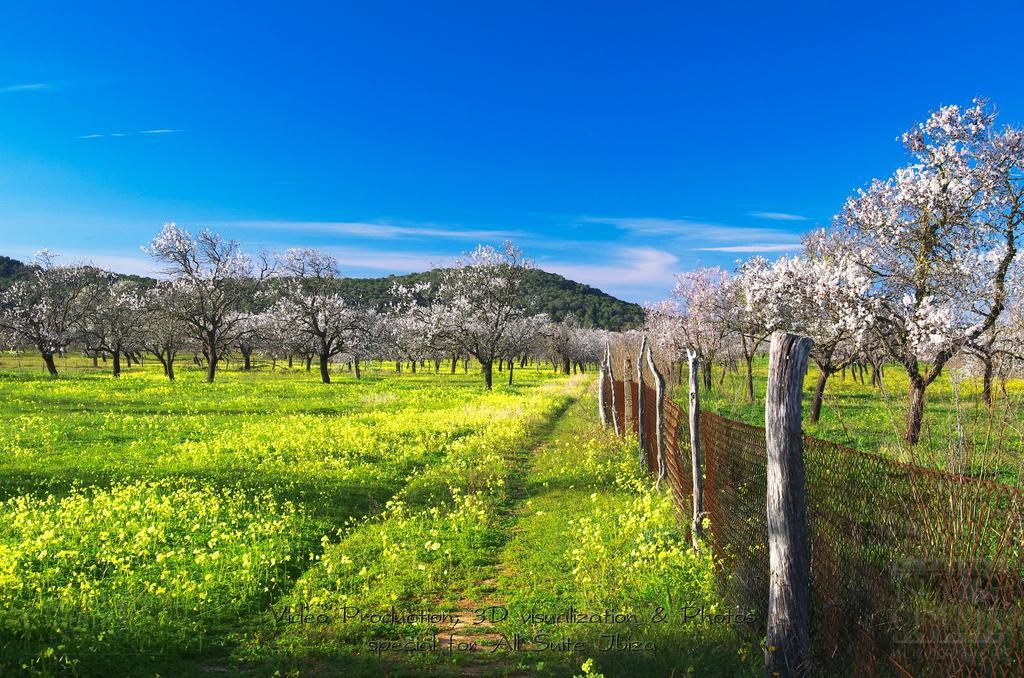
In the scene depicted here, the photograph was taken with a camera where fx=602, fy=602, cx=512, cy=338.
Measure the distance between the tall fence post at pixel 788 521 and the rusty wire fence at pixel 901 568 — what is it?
0.22 m

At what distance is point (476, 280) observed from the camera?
44500mm

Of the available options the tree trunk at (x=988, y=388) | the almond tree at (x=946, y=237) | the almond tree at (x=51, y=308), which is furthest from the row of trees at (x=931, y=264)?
the almond tree at (x=51, y=308)

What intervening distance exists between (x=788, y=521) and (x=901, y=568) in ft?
2.62

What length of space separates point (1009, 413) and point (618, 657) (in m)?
4.25

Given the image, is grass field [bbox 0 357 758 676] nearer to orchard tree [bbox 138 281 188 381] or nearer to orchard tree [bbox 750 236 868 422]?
orchard tree [bbox 750 236 868 422]

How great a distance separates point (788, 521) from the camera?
15.6 feet

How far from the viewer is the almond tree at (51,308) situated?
52.1 metres

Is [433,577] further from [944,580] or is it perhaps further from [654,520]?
[944,580]

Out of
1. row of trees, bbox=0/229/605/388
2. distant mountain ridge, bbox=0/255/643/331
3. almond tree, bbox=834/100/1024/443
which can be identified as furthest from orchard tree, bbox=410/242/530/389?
distant mountain ridge, bbox=0/255/643/331

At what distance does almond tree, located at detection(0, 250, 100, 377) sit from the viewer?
171 ft

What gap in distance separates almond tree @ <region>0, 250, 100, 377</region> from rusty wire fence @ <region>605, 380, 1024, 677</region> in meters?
61.2

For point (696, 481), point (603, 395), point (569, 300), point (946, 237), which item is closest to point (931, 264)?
point (946, 237)

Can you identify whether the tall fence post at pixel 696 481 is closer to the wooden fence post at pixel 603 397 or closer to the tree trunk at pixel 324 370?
the wooden fence post at pixel 603 397

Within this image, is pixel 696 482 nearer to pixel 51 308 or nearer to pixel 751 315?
pixel 751 315
